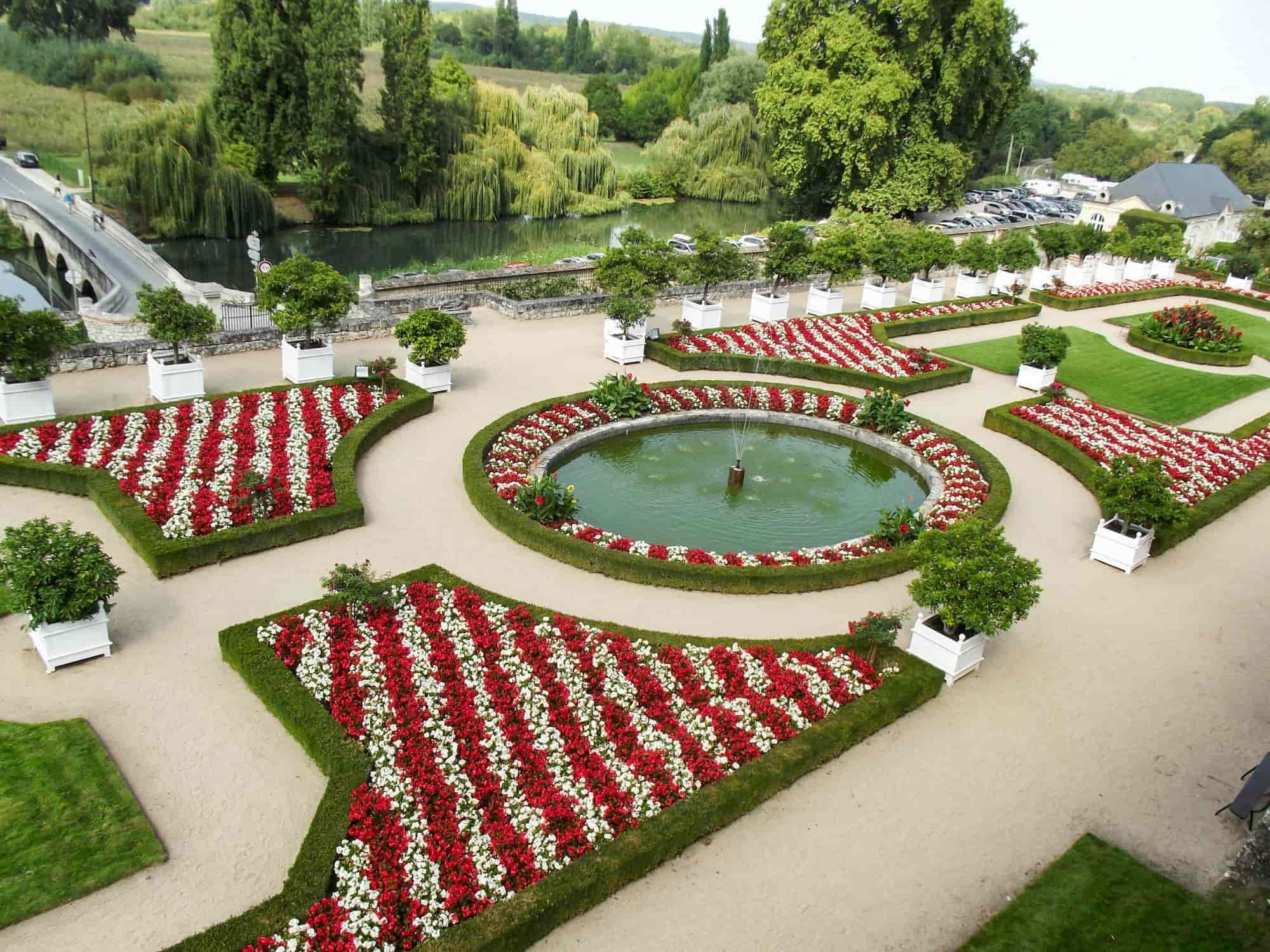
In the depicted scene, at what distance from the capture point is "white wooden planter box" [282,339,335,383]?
20.2 metres

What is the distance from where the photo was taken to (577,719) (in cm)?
1068

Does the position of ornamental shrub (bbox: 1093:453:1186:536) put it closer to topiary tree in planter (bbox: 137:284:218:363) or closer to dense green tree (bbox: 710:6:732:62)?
topiary tree in planter (bbox: 137:284:218:363)

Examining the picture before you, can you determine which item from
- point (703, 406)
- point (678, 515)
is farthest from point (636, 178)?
point (678, 515)

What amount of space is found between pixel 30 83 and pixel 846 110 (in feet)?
199

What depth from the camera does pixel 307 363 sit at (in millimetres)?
20266

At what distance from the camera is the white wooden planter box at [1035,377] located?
2406 cm

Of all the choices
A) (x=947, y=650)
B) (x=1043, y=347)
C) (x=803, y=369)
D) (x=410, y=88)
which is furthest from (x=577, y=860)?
(x=410, y=88)

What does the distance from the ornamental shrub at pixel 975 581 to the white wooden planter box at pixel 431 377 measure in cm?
1252

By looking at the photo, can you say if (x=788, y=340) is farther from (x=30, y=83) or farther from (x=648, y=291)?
(x=30, y=83)

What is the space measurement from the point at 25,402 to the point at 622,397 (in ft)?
37.4

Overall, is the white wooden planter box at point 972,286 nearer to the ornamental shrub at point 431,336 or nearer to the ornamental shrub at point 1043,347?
the ornamental shrub at point 1043,347

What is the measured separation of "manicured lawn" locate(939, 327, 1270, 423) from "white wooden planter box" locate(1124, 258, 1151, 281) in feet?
43.0

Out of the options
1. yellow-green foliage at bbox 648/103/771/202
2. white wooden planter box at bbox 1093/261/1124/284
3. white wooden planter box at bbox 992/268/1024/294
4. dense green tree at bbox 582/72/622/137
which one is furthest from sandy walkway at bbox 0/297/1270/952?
dense green tree at bbox 582/72/622/137

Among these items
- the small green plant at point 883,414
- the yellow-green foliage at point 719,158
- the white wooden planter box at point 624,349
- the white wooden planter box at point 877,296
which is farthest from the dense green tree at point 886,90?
the small green plant at point 883,414
